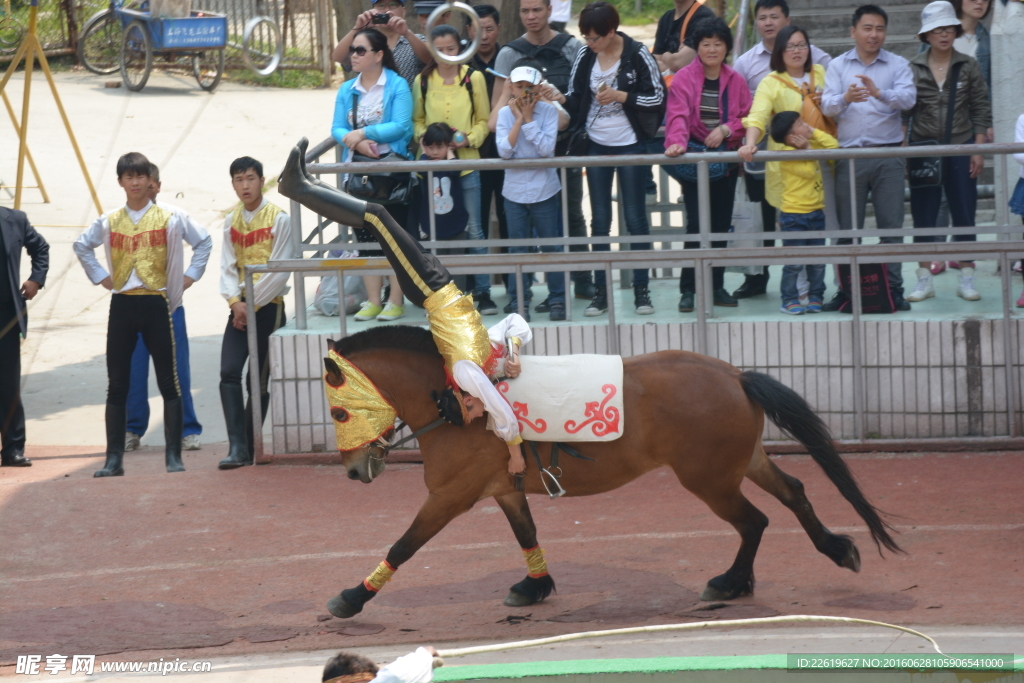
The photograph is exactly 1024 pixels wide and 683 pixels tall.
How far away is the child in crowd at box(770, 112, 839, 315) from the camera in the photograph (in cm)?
770

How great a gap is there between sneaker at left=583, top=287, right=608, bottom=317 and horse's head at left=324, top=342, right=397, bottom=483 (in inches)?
118

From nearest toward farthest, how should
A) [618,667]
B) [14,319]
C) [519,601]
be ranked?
1. [618,667]
2. [519,601]
3. [14,319]

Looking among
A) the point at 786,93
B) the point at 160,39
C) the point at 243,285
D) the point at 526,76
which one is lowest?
the point at 243,285

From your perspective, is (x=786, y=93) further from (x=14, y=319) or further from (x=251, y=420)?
(x=14, y=319)

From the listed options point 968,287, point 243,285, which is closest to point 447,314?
point 243,285

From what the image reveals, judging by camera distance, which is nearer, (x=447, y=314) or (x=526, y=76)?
(x=447, y=314)

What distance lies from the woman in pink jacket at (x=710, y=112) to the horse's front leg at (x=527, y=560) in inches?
114

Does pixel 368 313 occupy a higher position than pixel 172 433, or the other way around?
pixel 368 313

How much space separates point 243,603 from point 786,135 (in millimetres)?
4726

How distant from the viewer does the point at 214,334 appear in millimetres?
11484

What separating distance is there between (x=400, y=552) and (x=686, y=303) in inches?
137

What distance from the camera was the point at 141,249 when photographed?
7711mm

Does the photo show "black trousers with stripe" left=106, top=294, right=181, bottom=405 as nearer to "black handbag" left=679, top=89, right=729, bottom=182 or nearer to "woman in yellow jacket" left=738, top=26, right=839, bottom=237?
"black handbag" left=679, top=89, right=729, bottom=182

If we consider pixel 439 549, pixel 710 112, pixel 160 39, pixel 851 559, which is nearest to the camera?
pixel 851 559
